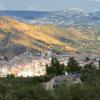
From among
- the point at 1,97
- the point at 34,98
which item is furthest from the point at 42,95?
the point at 1,97

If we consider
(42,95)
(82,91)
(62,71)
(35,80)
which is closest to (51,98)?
(42,95)

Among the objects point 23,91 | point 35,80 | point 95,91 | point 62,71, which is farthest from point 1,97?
point 62,71

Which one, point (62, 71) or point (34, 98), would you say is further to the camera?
point (62, 71)

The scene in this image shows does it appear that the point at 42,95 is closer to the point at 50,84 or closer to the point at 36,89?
the point at 36,89

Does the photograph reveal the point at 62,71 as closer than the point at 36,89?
No

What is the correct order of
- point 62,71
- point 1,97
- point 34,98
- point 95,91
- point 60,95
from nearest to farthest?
point 1,97, point 34,98, point 60,95, point 95,91, point 62,71

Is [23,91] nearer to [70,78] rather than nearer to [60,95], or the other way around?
[60,95]

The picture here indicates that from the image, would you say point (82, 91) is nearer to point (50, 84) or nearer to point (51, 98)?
point (51, 98)

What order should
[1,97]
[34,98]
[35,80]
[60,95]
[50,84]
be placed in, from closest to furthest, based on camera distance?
[1,97]
[34,98]
[60,95]
[50,84]
[35,80]

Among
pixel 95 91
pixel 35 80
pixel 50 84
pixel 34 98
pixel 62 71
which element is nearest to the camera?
pixel 34 98
